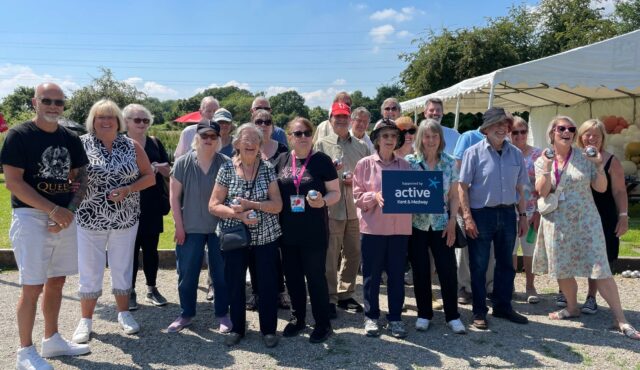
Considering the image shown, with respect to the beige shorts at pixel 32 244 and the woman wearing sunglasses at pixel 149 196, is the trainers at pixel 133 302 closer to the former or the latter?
the woman wearing sunglasses at pixel 149 196

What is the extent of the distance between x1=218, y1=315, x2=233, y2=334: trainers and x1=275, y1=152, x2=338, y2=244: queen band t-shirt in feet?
3.43

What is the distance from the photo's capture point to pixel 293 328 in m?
4.54

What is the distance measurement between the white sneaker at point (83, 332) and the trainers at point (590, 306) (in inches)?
193

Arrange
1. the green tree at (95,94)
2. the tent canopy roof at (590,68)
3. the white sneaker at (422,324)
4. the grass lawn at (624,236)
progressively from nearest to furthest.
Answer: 1. the white sneaker at (422,324)
2. the grass lawn at (624,236)
3. the tent canopy roof at (590,68)
4. the green tree at (95,94)

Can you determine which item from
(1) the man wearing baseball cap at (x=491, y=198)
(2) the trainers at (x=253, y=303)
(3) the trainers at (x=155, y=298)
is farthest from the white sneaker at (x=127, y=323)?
(1) the man wearing baseball cap at (x=491, y=198)

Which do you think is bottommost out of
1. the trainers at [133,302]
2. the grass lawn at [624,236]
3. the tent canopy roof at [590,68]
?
the trainers at [133,302]

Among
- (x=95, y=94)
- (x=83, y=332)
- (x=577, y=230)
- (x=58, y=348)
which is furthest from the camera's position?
(x=95, y=94)

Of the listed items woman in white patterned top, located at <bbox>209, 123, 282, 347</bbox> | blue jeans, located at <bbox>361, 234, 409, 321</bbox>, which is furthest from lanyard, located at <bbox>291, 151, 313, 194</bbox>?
blue jeans, located at <bbox>361, 234, 409, 321</bbox>

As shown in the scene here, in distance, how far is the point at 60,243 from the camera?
154 inches

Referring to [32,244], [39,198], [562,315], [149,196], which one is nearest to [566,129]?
[562,315]

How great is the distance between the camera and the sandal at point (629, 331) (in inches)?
173

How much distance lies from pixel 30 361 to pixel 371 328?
279 centimetres

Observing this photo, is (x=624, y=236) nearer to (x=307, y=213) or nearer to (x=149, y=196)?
(x=307, y=213)

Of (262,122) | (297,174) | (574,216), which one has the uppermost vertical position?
(262,122)
